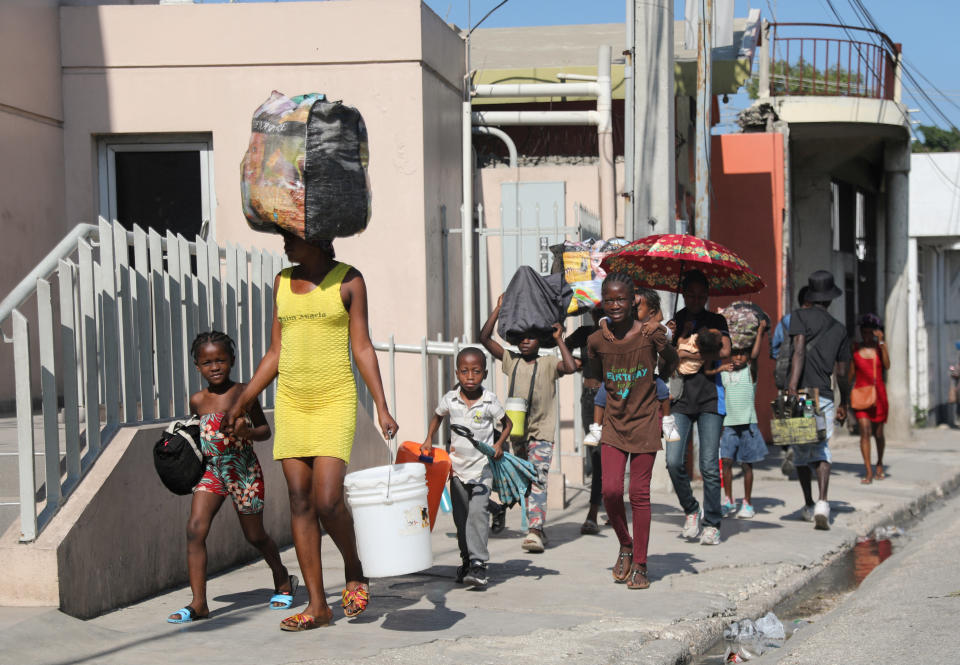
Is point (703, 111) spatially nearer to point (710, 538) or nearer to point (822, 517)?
point (822, 517)

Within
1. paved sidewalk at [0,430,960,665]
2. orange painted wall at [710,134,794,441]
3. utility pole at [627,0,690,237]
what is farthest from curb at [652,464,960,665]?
orange painted wall at [710,134,794,441]

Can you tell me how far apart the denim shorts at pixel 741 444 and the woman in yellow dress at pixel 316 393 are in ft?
16.9

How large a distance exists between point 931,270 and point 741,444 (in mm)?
19218

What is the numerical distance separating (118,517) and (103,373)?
80cm

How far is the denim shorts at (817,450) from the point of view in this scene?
376 inches

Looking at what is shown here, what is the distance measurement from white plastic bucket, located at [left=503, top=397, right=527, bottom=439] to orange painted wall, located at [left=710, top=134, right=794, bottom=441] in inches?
382

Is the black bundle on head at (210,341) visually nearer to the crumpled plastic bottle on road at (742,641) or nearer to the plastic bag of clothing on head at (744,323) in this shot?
the crumpled plastic bottle on road at (742,641)

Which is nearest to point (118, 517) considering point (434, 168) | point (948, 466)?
point (434, 168)

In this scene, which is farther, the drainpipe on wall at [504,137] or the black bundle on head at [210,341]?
the drainpipe on wall at [504,137]

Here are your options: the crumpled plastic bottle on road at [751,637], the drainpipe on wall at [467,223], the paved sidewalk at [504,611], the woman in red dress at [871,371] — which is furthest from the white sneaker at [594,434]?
the woman in red dress at [871,371]

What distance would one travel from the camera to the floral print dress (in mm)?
5824

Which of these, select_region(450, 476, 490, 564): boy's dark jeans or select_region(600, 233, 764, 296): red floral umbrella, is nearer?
select_region(450, 476, 490, 564): boy's dark jeans

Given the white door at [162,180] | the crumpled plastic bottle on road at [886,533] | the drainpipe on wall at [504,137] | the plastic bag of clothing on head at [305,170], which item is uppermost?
the drainpipe on wall at [504,137]

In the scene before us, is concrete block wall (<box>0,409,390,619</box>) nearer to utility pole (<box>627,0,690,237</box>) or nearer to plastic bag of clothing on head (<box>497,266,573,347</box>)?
plastic bag of clothing on head (<box>497,266,573,347</box>)
